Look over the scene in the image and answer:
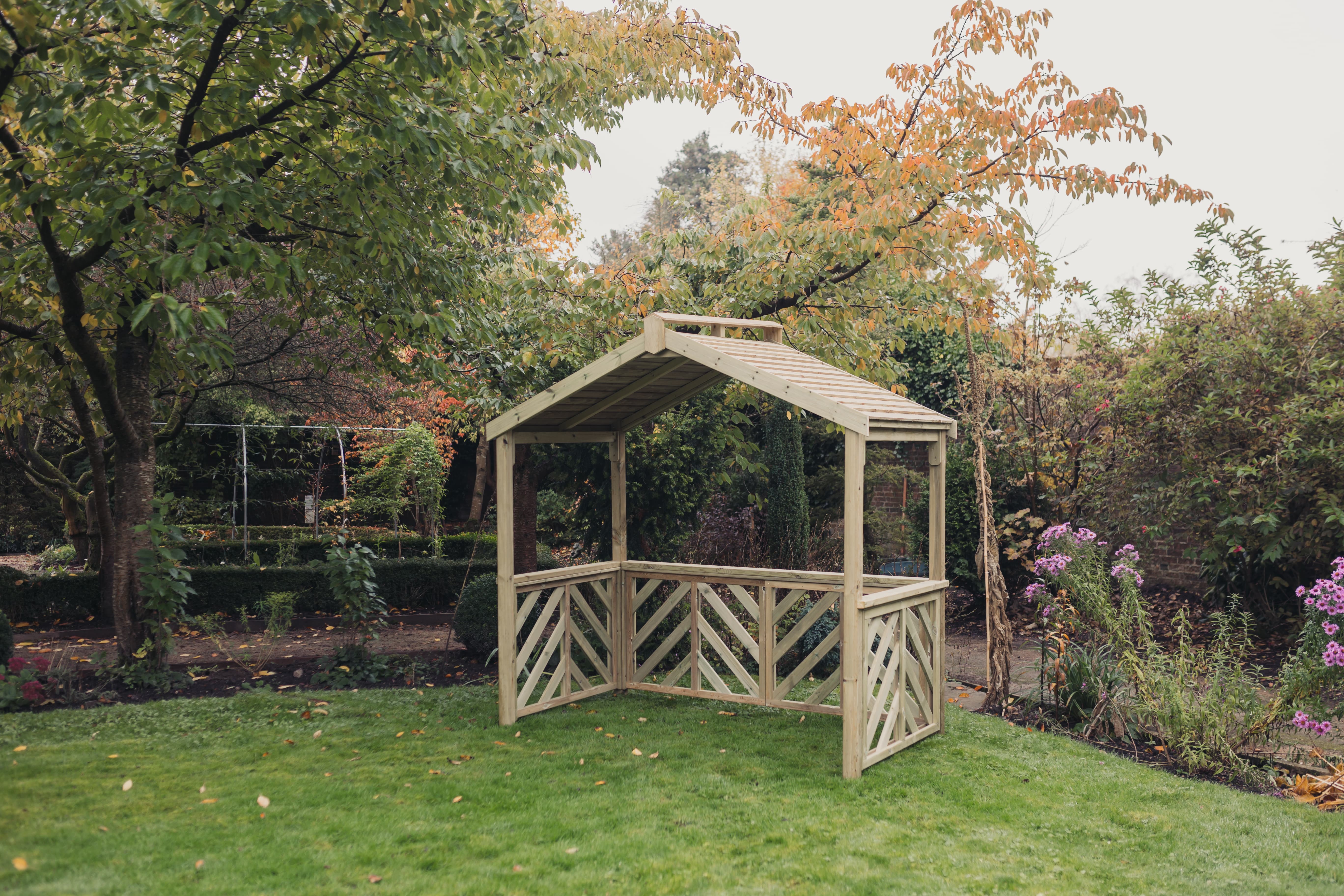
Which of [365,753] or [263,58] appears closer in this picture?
[263,58]

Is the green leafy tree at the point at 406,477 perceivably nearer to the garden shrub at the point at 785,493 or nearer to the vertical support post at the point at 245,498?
the vertical support post at the point at 245,498

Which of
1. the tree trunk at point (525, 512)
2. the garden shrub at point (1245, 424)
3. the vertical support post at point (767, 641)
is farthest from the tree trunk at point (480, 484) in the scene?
the garden shrub at point (1245, 424)

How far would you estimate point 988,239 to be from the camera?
6777mm

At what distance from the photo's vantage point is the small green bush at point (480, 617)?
26.8 feet

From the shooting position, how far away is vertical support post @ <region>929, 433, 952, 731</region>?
5.80 metres

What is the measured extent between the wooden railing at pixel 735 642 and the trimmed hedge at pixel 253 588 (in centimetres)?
237

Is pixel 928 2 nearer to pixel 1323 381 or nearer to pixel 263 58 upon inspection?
pixel 1323 381

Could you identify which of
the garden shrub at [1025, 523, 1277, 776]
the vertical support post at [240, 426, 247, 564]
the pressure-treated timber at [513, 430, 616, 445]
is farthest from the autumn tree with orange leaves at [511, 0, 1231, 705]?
the vertical support post at [240, 426, 247, 564]

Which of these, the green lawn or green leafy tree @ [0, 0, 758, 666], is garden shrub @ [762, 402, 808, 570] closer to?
green leafy tree @ [0, 0, 758, 666]

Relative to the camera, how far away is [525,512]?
361 inches

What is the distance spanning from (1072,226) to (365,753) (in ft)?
47.6

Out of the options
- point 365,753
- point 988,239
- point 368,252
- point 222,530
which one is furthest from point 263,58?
point 222,530

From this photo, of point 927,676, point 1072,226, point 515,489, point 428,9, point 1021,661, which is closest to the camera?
point 428,9

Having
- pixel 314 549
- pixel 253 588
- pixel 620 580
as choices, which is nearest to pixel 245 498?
pixel 314 549
